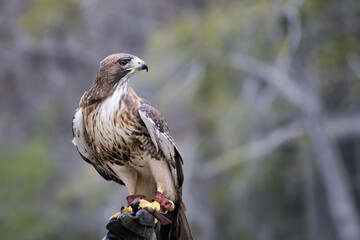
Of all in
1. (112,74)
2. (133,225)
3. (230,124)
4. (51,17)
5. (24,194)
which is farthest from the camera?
(51,17)

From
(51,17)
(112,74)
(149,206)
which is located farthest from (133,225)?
(51,17)

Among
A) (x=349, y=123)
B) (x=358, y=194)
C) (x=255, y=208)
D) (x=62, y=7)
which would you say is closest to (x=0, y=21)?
(x=62, y=7)

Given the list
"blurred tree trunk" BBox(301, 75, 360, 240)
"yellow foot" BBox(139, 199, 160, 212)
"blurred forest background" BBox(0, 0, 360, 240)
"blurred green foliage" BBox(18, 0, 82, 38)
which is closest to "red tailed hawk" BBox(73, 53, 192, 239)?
"yellow foot" BBox(139, 199, 160, 212)

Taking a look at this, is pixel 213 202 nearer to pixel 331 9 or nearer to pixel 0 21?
pixel 331 9

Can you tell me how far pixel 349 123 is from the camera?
11.4m

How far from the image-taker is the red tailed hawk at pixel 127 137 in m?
3.03

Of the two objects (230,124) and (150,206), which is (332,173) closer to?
(230,124)

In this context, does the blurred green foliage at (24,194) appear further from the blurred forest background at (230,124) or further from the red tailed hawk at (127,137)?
the red tailed hawk at (127,137)

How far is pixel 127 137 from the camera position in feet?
10.0

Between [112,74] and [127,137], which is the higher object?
[112,74]

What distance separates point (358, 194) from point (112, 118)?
35.5 feet

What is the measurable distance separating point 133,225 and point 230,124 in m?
8.01

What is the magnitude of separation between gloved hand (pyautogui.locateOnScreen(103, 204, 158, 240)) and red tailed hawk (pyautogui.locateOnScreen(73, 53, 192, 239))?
6 centimetres

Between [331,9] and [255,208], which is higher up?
[331,9]
